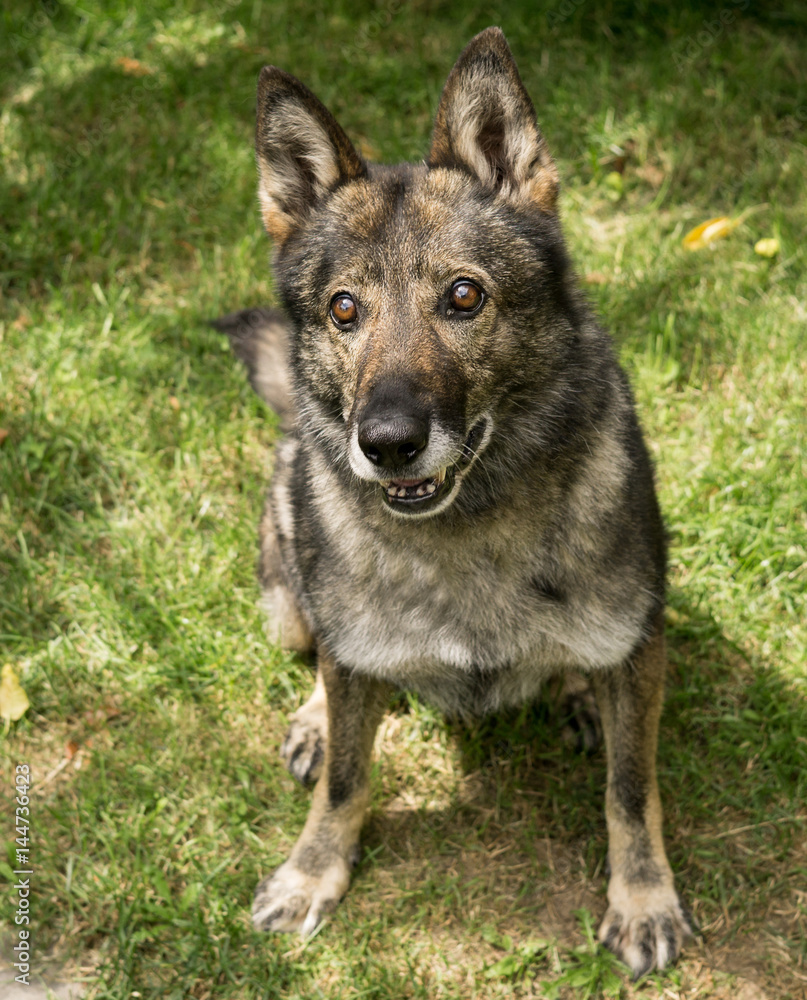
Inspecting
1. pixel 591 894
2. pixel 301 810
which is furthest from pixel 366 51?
pixel 591 894

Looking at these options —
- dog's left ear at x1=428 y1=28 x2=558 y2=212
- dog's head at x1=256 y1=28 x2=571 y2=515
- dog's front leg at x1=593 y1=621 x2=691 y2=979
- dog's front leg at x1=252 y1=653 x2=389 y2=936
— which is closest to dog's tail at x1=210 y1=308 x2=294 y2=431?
dog's head at x1=256 y1=28 x2=571 y2=515

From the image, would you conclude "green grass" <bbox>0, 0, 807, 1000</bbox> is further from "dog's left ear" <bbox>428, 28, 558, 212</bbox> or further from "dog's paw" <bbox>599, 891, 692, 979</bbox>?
"dog's left ear" <bbox>428, 28, 558, 212</bbox>

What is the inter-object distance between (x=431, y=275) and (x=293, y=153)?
67cm

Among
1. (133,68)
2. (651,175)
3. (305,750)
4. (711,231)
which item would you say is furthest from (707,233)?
(133,68)

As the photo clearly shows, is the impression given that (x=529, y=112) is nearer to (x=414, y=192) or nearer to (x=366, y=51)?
(x=414, y=192)

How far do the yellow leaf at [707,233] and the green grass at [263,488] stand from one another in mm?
75

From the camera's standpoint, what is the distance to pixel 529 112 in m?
2.79

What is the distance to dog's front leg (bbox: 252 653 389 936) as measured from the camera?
10.8 ft

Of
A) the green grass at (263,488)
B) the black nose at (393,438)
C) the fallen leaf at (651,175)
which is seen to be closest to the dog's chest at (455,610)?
the black nose at (393,438)

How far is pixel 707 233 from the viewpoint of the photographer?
5.19 m

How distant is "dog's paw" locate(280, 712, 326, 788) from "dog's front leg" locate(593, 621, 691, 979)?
1.10 meters

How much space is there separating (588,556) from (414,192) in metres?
1.19

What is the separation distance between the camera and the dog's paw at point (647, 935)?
313 centimetres

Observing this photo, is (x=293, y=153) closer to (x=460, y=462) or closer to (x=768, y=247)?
(x=460, y=462)
